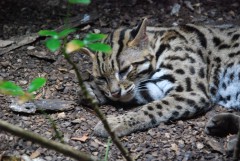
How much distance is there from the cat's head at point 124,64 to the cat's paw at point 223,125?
0.80 metres

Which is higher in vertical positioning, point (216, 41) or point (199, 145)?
point (216, 41)

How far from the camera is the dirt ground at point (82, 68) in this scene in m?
3.48

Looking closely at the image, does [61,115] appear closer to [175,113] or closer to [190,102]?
[175,113]

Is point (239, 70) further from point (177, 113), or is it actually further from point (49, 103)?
point (49, 103)

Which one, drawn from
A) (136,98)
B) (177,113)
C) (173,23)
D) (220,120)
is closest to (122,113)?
(136,98)

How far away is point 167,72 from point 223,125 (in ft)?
2.68

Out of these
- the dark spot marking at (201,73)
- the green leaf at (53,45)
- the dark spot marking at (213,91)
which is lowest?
the dark spot marking at (213,91)

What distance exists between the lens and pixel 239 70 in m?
4.21

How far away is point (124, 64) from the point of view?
13.3ft

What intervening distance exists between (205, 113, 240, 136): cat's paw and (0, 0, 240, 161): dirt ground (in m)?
0.07

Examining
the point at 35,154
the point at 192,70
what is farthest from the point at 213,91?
the point at 35,154

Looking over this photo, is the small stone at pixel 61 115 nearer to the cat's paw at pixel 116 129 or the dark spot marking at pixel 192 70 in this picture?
the cat's paw at pixel 116 129

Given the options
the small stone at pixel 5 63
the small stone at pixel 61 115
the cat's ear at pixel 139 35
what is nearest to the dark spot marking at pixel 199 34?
the cat's ear at pixel 139 35

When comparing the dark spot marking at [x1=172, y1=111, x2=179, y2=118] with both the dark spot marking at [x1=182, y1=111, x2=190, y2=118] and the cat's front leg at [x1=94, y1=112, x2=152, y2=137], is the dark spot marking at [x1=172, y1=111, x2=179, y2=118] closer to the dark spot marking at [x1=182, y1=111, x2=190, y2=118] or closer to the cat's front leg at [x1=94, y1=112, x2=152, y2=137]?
the dark spot marking at [x1=182, y1=111, x2=190, y2=118]
